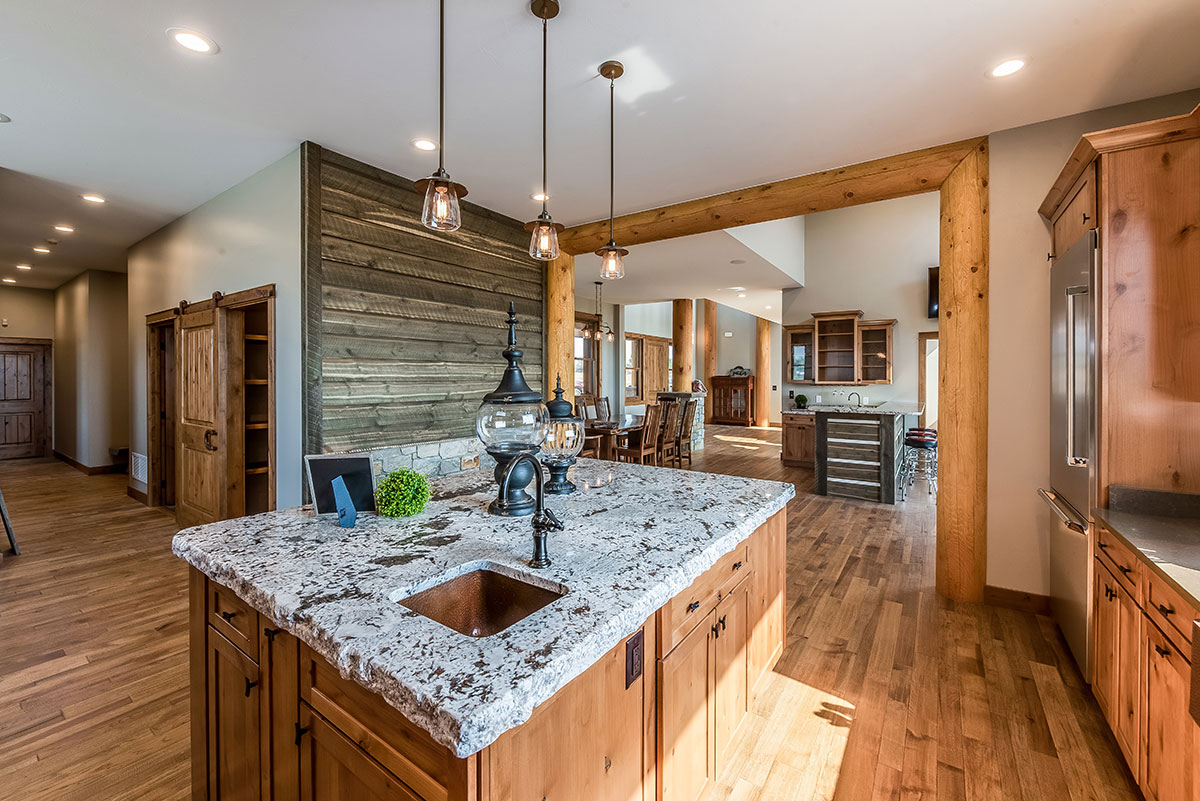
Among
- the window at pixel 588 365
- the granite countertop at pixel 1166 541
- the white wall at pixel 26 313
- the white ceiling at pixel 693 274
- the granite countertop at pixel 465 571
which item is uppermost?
the white ceiling at pixel 693 274

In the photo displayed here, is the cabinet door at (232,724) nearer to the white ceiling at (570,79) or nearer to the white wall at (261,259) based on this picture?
the white wall at (261,259)

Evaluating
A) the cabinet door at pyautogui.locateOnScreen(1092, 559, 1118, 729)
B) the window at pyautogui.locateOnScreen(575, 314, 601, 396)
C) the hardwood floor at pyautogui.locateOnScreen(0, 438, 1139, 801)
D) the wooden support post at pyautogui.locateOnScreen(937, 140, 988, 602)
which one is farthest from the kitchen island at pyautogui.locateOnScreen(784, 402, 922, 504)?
the window at pyautogui.locateOnScreen(575, 314, 601, 396)

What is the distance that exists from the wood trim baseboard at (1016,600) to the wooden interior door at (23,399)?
481 inches

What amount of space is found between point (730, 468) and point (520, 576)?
642cm

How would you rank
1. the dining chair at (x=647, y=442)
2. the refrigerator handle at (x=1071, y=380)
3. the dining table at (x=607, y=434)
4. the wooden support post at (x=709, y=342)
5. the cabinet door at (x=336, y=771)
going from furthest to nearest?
1. the wooden support post at (x=709, y=342)
2. the dining chair at (x=647, y=442)
3. the dining table at (x=607, y=434)
4. the refrigerator handle at (x=1071, y=380)
5. the cabinet door at (x=336, y=771)

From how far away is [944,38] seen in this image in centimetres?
210

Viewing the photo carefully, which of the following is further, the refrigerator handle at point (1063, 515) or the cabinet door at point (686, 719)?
the refrigerator handle at point (1063, 515)

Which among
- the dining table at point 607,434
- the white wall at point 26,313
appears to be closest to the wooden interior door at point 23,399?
the white wall at point 26,313

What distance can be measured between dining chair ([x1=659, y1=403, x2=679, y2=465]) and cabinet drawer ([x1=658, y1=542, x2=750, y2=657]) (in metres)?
4.77

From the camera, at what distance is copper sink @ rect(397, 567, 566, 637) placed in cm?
124

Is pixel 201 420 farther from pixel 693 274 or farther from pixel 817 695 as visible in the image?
pixel 693 274

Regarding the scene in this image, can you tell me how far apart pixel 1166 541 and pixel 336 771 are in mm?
2395

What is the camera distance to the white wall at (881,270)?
691cm

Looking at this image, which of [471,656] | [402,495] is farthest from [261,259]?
[471,656]
